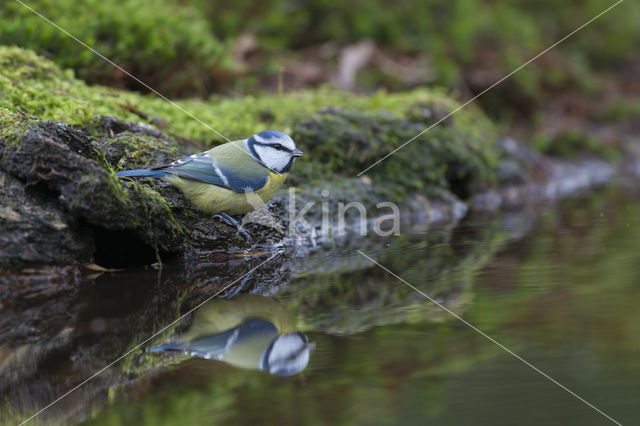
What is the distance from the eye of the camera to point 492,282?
3.17m

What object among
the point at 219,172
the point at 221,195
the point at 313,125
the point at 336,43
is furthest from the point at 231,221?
the point at 336,43

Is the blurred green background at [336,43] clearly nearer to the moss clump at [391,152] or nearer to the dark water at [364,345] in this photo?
the moss clump at [391,152]

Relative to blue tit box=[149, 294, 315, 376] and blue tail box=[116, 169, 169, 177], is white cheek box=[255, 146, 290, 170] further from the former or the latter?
blue tit box=[149, 294, 315, 376]

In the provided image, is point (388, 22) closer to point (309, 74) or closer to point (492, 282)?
point (309, 74)

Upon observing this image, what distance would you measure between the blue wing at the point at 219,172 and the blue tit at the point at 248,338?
1.00 m

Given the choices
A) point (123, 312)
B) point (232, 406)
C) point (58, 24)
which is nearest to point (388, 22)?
point (58, 24)

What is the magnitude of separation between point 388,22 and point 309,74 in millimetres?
1768

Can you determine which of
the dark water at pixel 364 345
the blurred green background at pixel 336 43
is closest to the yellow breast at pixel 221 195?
the dark water at pixel 364 345

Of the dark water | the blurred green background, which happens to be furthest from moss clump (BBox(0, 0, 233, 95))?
the dark water

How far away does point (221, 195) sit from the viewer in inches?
151

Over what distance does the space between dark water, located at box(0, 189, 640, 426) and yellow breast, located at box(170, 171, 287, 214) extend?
0.36m

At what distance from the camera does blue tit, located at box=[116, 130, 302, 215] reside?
3758 mm

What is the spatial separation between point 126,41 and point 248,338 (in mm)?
3930

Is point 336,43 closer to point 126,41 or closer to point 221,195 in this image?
point 126,41
